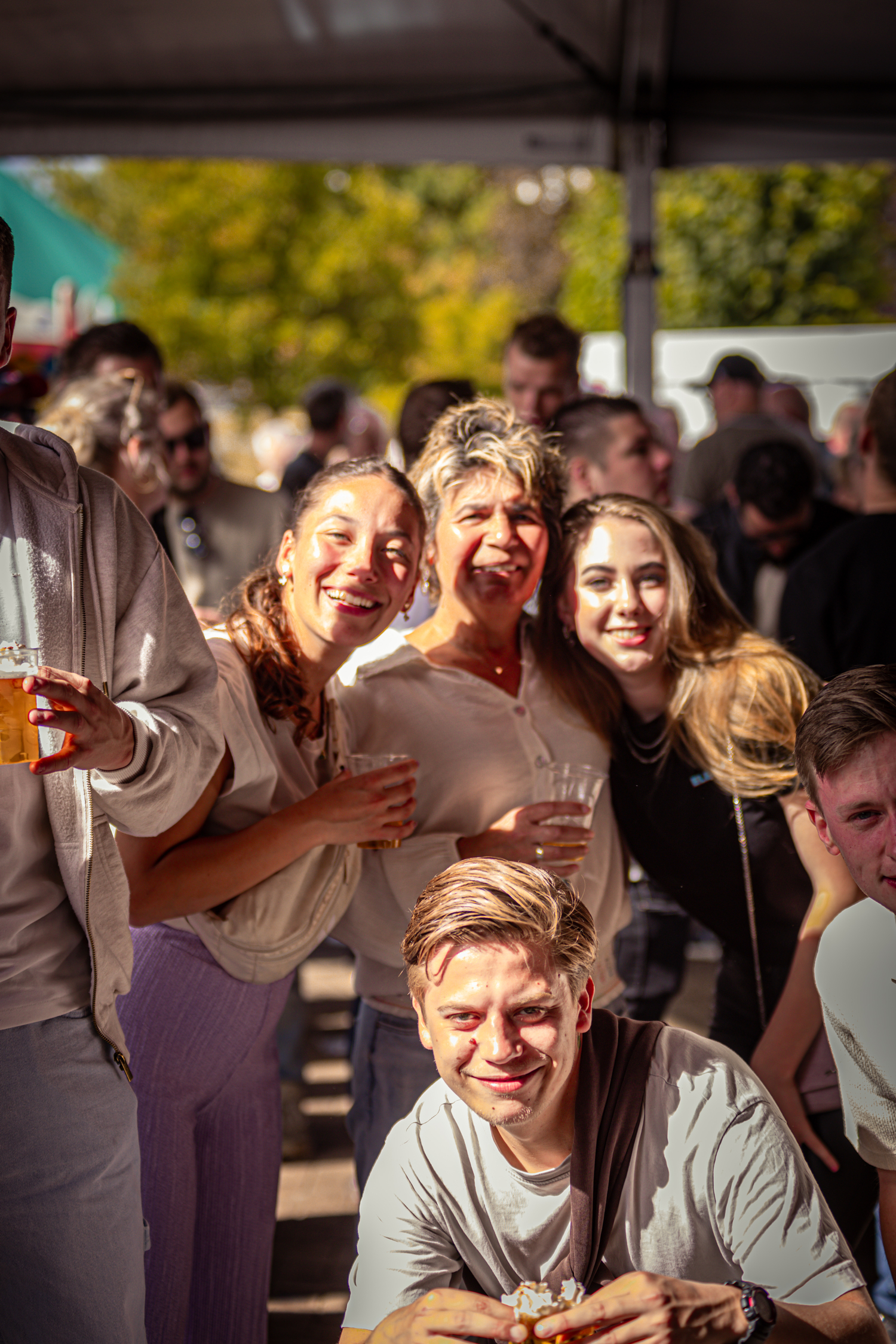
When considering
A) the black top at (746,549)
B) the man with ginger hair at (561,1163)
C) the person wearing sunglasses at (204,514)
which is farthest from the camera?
the person wearing sunglasses at (204,514)

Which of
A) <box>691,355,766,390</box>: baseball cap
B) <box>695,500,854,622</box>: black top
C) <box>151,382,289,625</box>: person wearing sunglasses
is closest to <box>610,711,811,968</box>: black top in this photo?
<box>695,500,854,622</box>: black top

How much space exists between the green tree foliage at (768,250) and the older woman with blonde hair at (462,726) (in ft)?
70.9

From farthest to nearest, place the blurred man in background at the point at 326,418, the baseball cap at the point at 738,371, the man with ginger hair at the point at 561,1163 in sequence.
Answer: the blurred man in background at the point at 326,418 → the baseball cap at the point at 738,371 → the man with ginger hair at the point at 561,1163

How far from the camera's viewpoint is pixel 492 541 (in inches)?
93.0

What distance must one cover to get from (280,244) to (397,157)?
21.3 m

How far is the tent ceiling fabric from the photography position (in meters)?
4.19

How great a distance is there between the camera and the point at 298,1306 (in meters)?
2.94

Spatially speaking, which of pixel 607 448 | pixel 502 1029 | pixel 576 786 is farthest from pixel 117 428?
pixel 502 1029

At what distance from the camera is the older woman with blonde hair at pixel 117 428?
3180 millimetres

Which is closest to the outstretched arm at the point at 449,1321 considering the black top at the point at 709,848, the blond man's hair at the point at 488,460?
the black top at the point at 709,848

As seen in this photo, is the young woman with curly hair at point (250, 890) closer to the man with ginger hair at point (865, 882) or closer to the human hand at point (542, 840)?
the human hand at point (542, 840)

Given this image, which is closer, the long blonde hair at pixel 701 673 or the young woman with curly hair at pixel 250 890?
the young woman with curly hair at pixel 250 890

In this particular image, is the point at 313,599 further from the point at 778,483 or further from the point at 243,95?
the point at 243,95

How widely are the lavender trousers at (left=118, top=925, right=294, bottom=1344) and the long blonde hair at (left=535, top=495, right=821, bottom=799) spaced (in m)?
0.83
